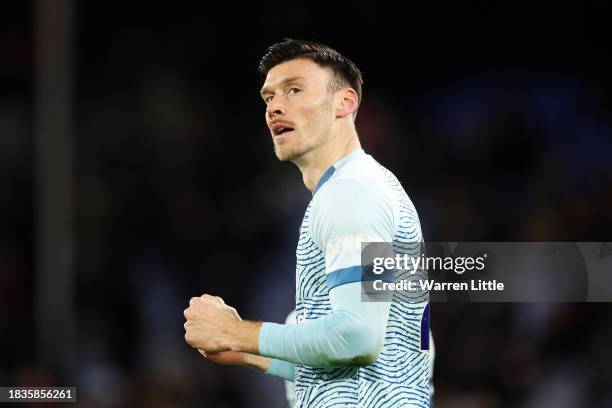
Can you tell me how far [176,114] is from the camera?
712 centimetres

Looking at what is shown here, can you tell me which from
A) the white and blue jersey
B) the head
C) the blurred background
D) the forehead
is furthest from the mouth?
the blurred background

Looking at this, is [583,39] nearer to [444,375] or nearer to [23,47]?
[444,375]

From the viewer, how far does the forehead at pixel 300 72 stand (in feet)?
10.3

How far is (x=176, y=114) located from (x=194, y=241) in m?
0.97

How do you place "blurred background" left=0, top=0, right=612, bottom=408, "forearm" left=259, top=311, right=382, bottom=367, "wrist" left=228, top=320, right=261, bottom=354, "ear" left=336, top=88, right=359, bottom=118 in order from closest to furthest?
1. "forearm" left=259, top=311, right=382, bottom=367
2. "wrist" left=228, top=320, right=261, bottom=354
3. "ear" left=336, top=88, right=359, bottom=118
4. "blurred background" left=0, top=0, right=612, bottom=408

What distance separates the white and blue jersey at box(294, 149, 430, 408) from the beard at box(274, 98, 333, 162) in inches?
8.5

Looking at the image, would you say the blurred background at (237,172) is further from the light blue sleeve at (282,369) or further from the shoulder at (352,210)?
the shoulder at (352,210)

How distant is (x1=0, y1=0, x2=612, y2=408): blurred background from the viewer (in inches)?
236

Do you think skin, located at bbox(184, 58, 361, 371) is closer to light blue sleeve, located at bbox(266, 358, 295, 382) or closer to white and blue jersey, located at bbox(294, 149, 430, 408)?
light blue sleeve, located at bbox(266, 358, 295, 382)

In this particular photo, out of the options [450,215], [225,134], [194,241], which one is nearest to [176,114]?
[225,134]

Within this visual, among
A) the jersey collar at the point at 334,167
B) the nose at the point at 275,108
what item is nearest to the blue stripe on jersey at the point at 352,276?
the jersey collar at the point at 334,167

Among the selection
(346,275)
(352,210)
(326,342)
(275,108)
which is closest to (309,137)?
(275,108)

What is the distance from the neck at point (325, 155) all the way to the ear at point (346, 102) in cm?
9

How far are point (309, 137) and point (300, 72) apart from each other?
0.24m
